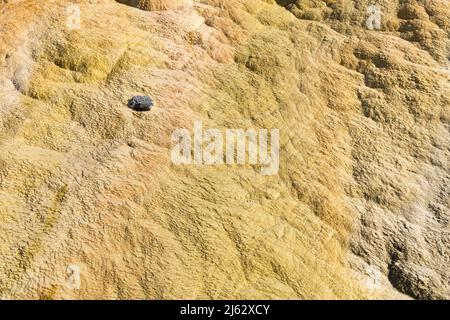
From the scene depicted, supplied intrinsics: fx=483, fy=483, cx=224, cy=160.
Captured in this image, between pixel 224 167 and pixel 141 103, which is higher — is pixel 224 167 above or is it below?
below

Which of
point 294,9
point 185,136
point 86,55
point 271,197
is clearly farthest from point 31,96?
point 294,9

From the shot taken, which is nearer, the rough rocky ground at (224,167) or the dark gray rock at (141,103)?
the rough rocky ground at (224,167)

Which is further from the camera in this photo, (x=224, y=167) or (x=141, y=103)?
(x=141, y=103)

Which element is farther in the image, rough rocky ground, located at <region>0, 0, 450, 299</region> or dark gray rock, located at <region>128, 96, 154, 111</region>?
dark gray rock, located at <region>128, 96, 154, 111</region>
